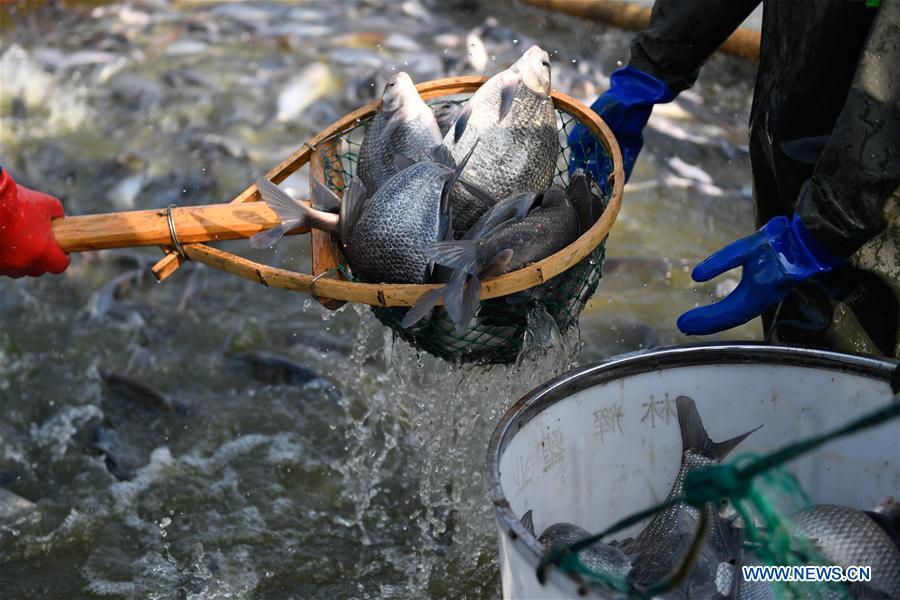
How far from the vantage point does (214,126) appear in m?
6.41

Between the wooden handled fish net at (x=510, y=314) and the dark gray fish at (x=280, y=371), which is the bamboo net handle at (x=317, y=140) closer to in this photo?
the wooden handled fish net at (x=510, y=314)

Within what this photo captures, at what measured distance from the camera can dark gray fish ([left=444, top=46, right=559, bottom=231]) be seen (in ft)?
8.95

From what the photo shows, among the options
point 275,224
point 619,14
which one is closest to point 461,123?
point 275,224

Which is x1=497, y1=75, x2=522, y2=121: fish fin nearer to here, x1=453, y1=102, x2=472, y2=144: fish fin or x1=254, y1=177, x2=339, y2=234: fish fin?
x1=453, y1=102, x2=472, y2=144: fish fin

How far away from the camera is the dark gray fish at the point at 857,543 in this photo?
180cm

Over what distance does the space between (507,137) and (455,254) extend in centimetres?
65

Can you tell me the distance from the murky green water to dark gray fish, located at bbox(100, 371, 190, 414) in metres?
0.02

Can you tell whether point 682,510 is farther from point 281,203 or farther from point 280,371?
point 280,371

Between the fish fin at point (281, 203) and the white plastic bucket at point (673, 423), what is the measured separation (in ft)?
3.15

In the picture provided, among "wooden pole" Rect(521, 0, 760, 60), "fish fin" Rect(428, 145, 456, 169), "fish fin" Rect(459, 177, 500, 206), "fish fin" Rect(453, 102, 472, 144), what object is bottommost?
"wooden pole" Rect(521, 0, 760, 60)

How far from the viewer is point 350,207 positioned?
2631 millimetres

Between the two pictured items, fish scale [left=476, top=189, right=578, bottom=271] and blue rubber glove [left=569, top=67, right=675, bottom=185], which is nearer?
fish scale [left=476, top=189, right=578, bottom=271]

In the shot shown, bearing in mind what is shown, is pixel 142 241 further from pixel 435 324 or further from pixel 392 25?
pixel 392 25

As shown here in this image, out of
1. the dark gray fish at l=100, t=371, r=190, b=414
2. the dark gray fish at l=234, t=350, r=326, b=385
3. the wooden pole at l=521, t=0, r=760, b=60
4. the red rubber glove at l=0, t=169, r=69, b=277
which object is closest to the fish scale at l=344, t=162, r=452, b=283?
the red rubber glove at l=0, t=169, r=69, b=277
